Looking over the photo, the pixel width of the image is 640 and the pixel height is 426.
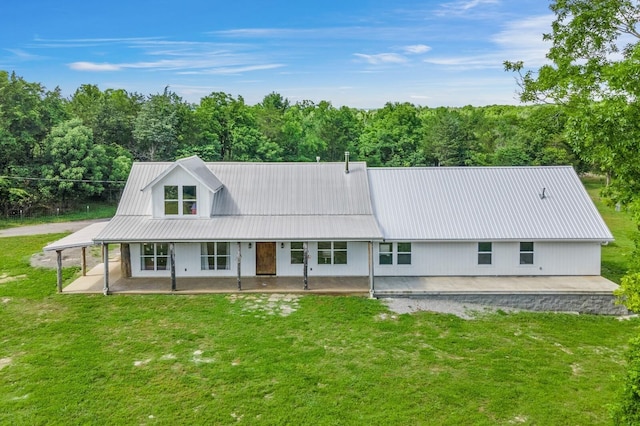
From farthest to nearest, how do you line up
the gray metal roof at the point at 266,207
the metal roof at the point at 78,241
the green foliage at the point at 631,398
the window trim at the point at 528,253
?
1. the window trim at the point at 528,253
2. the gray metal roof at the point at 266,207
3. the metal roof at the point at 78,241
4. the green foliage at the point at 631,398

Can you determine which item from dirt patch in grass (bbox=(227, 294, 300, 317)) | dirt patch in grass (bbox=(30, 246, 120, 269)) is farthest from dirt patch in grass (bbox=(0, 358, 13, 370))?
dirt patch in grass (bbox=(30, 246, 120, 269))

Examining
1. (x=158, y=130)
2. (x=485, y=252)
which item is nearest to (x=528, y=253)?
(x=485, y=252)

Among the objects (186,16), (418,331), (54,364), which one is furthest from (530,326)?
(186,16)

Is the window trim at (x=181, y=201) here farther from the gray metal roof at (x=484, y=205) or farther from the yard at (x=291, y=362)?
the gray metal roof at (x=484, y=205)

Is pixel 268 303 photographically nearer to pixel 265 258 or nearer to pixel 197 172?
pixel 265 258

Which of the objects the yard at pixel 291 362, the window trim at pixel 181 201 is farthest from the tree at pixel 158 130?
the yard at pixel 291 362

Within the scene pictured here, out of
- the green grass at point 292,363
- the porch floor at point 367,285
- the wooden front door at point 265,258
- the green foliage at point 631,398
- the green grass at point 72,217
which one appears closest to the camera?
the green foliage at point 631,398
